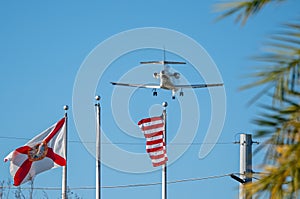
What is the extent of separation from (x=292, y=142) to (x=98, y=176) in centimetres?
2619

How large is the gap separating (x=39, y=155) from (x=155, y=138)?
473cm

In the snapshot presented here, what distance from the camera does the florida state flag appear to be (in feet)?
99.2

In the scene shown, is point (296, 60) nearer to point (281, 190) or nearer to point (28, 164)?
point (281, 190)

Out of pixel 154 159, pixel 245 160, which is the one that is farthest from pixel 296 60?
pixel 154 159

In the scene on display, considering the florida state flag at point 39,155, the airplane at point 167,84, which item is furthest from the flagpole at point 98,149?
the airplane at point 167,84

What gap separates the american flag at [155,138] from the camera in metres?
33.1

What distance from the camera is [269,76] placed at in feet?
19.9

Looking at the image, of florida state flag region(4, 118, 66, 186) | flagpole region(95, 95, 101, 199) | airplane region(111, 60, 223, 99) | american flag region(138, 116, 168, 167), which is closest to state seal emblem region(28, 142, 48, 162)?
florida state flag region(4, 118, 66, 186)

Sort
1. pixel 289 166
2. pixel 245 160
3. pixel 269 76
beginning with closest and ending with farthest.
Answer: pixel 289 166
pixel 269 76
pixel 245 160

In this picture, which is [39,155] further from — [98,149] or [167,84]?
[167,84]

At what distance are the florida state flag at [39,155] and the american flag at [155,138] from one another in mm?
3570

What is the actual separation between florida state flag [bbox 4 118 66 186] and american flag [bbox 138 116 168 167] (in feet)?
11.7

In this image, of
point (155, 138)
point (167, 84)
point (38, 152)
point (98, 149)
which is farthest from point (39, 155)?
point (167, 84)

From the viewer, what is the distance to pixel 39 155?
30.5 meters
